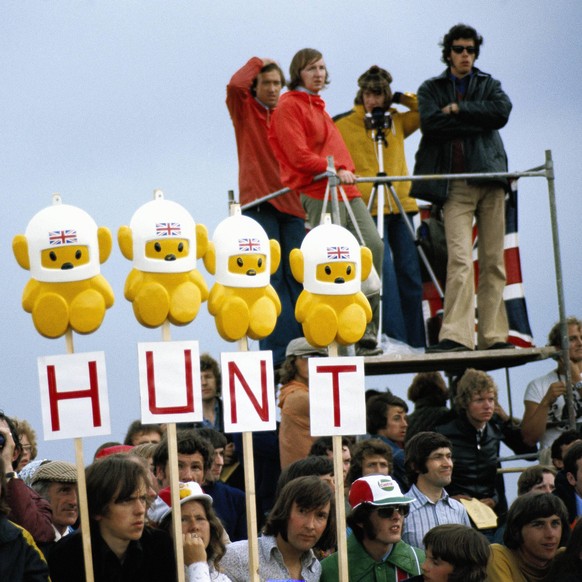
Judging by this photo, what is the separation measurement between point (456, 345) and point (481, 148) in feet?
4.41

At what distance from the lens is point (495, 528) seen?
8367 mm

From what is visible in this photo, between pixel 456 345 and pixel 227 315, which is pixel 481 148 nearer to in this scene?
pixel 456 345

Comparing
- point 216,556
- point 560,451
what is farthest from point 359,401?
point 560,451

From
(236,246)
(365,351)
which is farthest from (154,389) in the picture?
(365,351)

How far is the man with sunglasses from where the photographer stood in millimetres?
9906

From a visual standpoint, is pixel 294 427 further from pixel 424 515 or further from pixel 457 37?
pixel 457 37

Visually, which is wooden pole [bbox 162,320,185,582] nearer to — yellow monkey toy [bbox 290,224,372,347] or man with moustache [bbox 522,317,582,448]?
yellow monkey toy [bbox 290,224,372,347]

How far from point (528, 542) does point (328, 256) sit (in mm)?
1842

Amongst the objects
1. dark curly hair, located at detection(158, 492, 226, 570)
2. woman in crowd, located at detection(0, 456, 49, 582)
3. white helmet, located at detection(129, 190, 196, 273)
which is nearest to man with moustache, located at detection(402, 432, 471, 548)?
dark curly hair, located at detection(158, 492, 226, 570)

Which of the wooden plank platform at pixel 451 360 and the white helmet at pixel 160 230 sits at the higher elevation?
the white helmet at pixel 160 230

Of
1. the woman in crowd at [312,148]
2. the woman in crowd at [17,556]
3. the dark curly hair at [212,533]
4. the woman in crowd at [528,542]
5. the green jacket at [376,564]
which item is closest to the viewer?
the woman in crowd at [17,556]

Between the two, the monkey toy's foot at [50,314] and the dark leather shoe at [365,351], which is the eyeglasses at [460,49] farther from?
the monkey toy's foot at [50,314]

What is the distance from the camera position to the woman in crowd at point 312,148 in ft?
30.9

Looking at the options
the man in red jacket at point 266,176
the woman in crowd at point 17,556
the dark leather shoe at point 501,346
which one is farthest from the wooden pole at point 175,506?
the dark leather shoe at point 501,346
